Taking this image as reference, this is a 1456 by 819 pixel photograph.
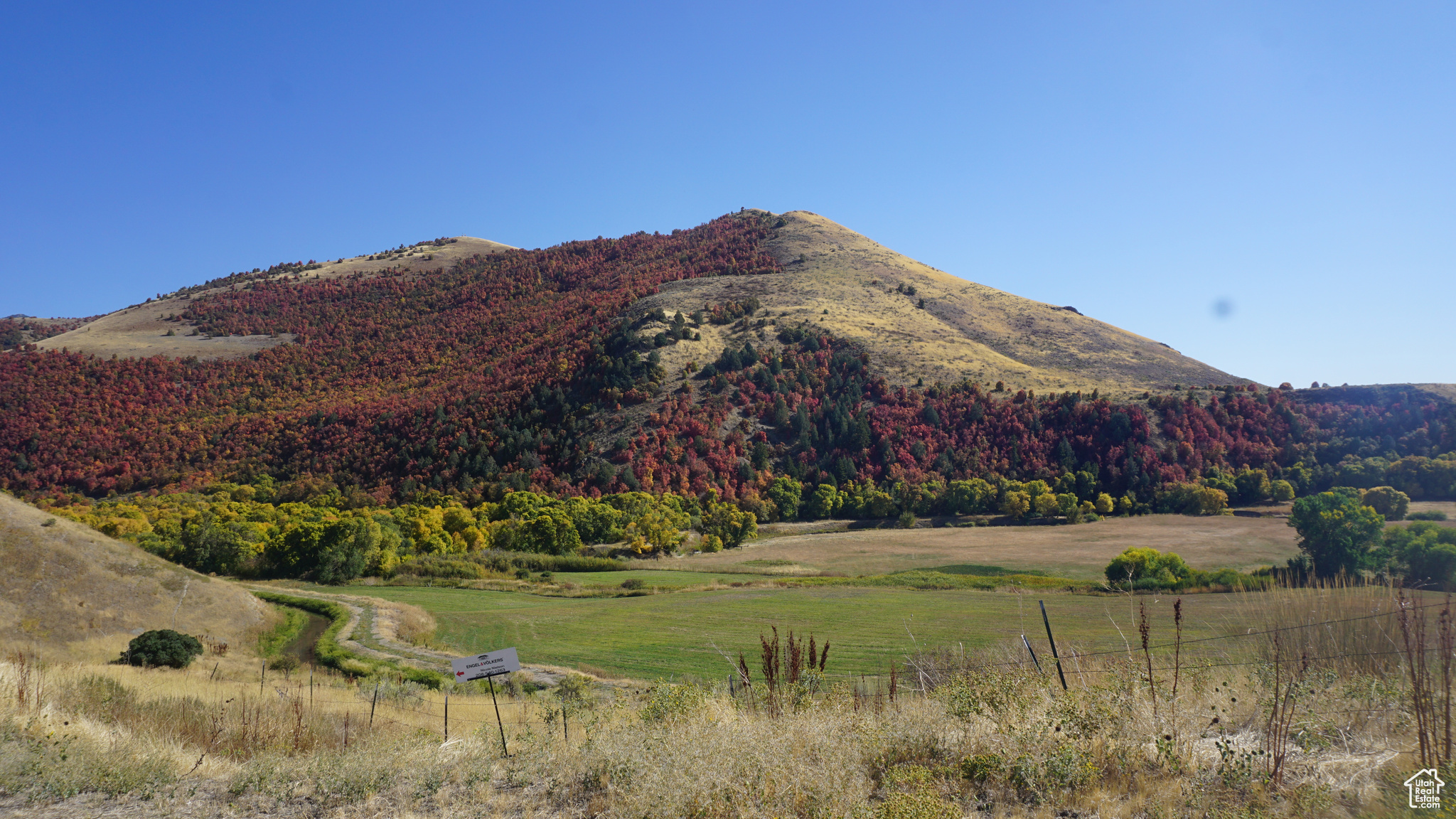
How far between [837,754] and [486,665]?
178 inches

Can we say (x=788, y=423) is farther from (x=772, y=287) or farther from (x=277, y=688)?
(x=277, y=688)

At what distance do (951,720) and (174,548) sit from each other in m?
50.4

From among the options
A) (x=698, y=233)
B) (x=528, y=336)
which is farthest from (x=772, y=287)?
(x=698, y=233)

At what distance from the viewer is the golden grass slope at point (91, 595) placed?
22.7 metres

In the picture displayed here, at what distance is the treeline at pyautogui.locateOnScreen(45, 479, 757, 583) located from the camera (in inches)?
1718


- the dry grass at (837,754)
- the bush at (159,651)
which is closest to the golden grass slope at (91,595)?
the bush at (159,651)

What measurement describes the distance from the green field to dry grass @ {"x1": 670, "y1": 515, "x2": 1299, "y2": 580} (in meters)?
11.4

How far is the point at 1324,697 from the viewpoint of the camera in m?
7.93

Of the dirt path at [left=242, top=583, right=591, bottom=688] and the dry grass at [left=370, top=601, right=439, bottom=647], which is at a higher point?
the dirt path at [left=242, top=583, right=591, bottom=688]

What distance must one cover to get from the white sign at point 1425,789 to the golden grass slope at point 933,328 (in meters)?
86.7

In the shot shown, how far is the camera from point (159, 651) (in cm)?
2155

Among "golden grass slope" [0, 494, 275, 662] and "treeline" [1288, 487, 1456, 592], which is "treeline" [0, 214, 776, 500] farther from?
"treeline" [1288, 487, 1456, 592]

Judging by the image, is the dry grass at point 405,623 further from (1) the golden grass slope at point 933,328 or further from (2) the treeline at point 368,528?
(1) the golden grass slope at point 933,328

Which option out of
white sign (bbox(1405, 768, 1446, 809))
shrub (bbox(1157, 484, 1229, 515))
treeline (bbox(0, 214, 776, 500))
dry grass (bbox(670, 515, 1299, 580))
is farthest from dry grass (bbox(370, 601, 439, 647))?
shrub (bbox(1157, 484, 1229, 515))
